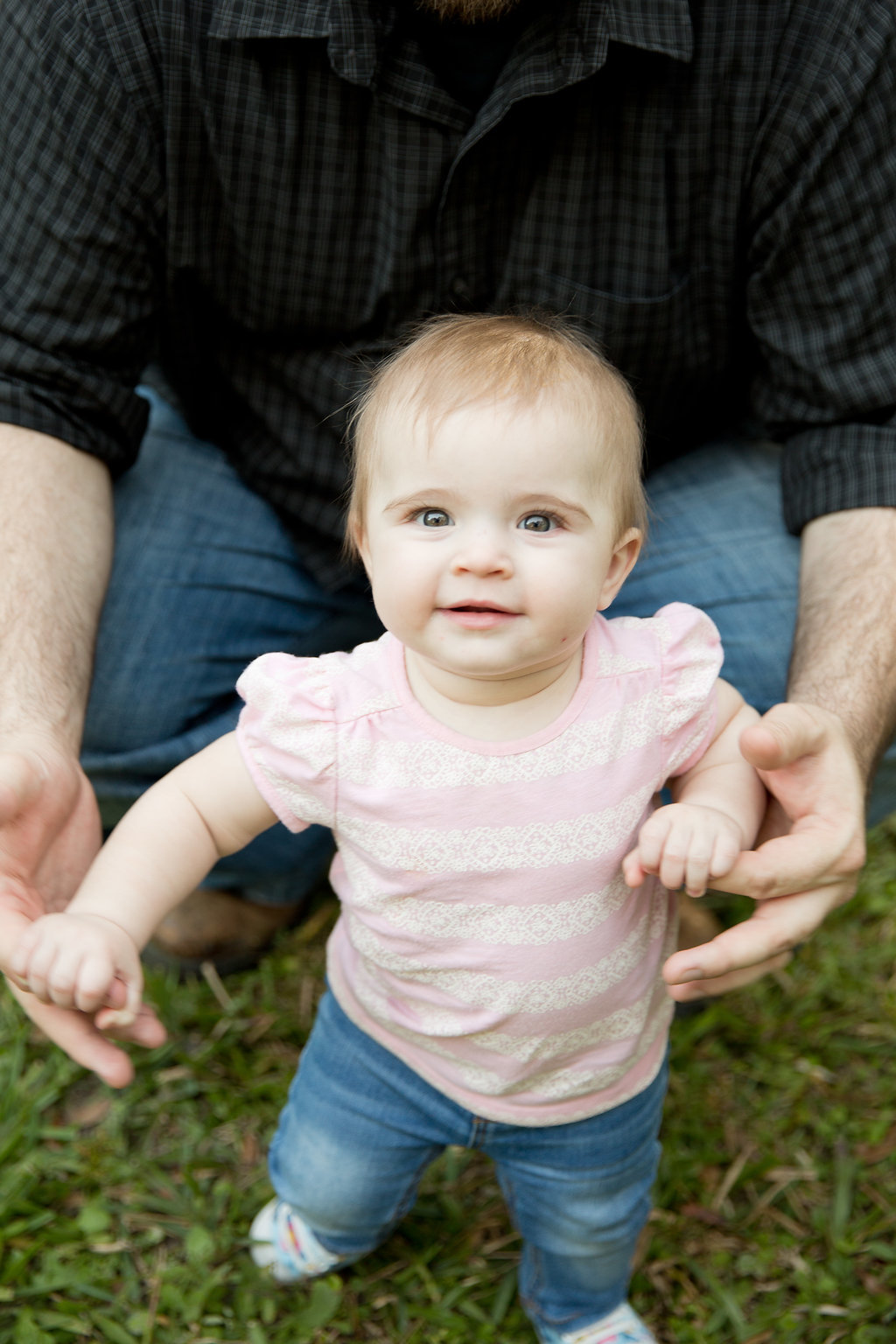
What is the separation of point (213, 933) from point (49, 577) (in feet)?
2.77

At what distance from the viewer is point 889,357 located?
2.03 meters

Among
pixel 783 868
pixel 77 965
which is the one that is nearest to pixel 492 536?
pixel 783 868

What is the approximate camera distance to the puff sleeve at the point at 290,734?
1.39 m

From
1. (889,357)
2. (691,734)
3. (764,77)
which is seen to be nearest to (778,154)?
(764,77)

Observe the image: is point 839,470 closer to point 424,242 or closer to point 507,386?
point 424,242

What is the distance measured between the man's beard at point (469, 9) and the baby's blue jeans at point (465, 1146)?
153 centimetres

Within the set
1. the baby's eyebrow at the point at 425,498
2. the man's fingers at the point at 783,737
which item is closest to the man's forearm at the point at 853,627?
the man's fingers at the point at 783,737

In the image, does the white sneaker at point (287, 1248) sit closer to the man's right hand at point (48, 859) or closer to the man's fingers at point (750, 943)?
the man's right hand at point (48, 859)

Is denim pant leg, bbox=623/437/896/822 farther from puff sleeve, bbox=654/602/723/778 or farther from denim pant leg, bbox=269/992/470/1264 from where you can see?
denim pant leg, bbox=269/992/470/1264

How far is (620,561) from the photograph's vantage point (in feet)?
4.67

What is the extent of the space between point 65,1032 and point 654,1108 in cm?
80

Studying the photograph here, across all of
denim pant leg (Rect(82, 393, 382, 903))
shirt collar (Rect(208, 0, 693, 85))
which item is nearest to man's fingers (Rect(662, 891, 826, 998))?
denim pant leg (Rect(82, 393, 382, 903))

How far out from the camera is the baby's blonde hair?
1293 mm

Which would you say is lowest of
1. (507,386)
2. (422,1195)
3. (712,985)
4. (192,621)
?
(422,1195)
